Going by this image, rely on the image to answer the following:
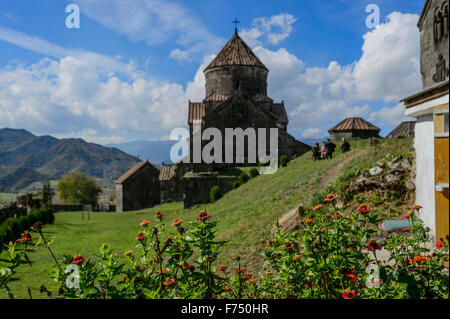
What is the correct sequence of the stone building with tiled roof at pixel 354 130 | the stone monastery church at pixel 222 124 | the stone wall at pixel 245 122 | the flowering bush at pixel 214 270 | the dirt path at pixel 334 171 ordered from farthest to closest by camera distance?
the stone building with tiled roof at pixel 354 130 → the stone wall at pixel 245 122 → the stone monastery church at pixel 222 124 → the dirt path at pixel 334 171 → the flowering bush at pixel 214 270

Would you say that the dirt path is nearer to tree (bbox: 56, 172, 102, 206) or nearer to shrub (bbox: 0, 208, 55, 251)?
shrub (bbox: 0, 208, 55, 251)

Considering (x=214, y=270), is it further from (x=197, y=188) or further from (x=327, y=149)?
(x=197, y=188)

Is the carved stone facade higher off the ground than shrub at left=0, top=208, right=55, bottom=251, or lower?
higher

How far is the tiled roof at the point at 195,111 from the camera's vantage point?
33.1 metres

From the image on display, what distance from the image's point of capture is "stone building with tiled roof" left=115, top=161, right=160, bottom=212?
35594 millimetres

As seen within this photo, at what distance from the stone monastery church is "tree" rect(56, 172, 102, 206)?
1777 centimetres

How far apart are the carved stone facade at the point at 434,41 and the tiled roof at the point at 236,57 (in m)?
14.2

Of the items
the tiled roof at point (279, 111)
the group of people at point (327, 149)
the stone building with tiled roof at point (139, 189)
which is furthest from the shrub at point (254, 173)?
the stone building with tiled roof at point (139, 189)

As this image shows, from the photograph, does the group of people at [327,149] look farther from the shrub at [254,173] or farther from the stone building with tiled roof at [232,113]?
the stone building with tiled roof at [232,113]

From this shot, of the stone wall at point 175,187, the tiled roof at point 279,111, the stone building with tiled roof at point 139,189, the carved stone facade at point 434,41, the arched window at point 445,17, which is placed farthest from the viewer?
the stone building with tiled roof at point 139,189

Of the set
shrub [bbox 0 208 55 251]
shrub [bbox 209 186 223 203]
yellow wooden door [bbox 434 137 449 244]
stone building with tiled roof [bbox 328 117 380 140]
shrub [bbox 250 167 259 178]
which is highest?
stone building with tiled roof [bbox 328 117 380 140]

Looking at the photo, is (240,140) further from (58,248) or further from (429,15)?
(58,248)

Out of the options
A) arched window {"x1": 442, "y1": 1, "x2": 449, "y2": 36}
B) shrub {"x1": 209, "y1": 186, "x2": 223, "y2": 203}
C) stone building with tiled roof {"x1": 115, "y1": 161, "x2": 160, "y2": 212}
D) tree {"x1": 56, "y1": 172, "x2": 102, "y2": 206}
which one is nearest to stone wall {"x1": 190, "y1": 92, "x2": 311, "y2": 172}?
shrub {"x1": 209, "y1": 186, "x2": 223, "y2": 203}

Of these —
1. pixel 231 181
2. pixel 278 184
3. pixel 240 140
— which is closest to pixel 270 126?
pixel 240 140
